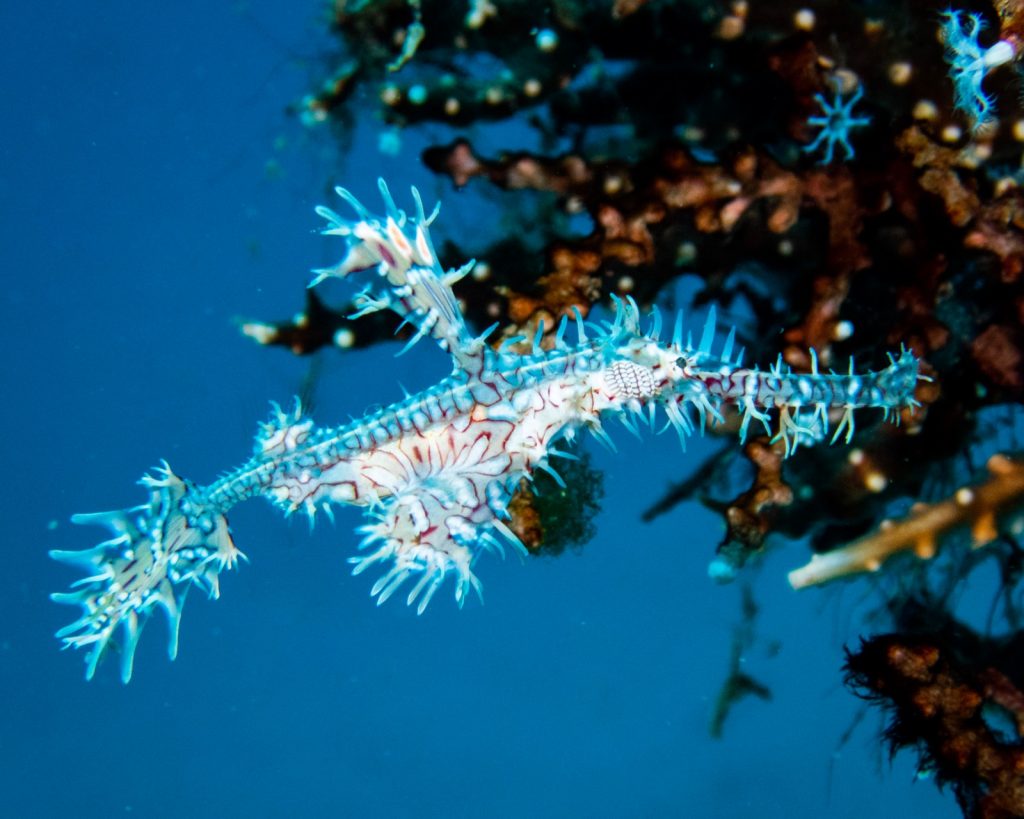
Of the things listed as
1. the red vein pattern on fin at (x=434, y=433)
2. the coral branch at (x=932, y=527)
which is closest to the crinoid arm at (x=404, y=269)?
the red vein pattern on fin at (x=434, y=433)

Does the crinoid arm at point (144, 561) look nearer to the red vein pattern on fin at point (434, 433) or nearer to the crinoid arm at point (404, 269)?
the red vein pattern on fin at point (434, 433)

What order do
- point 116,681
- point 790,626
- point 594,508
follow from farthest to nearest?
1. point 116,681
2. point 790,626
3. point 594,508

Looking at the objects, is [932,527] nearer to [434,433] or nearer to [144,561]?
[434,433]

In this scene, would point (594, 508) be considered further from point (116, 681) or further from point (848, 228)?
point (116, 681)

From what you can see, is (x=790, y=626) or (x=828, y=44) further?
(x=790, y=626)

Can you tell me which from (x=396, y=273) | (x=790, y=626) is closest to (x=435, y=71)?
(x=396, y=273)

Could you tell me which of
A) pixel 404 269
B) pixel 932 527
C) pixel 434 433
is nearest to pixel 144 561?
pixel 434 433
